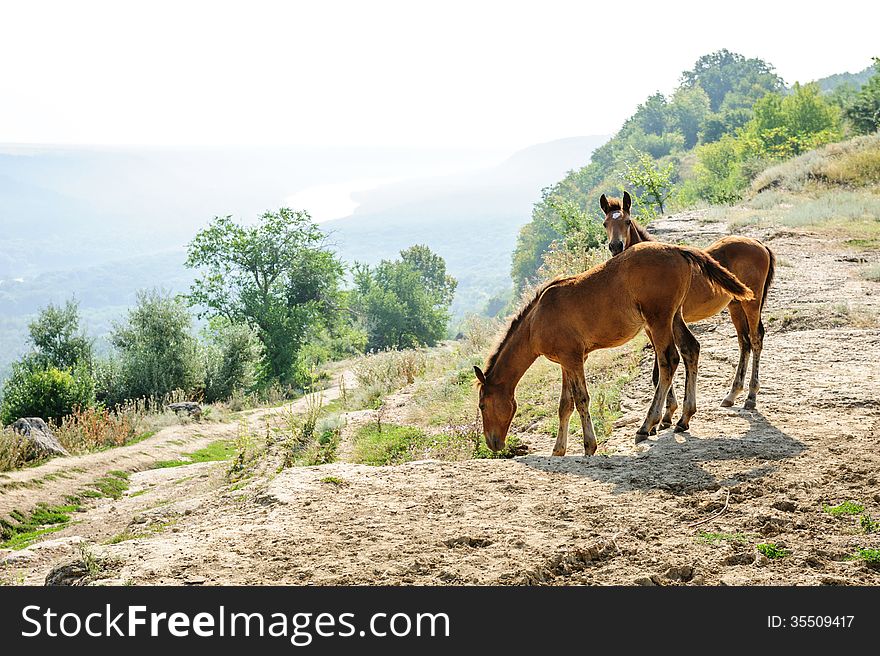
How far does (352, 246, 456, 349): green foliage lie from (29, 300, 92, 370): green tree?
4097cm

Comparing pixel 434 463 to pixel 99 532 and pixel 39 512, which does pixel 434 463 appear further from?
pixel 39 512

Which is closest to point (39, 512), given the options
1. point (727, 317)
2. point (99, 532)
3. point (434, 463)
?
point (99, 532)

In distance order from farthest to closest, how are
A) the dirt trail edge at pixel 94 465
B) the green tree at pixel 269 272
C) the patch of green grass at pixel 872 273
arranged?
the green tree at pixel 269 272 → the patch of green grass at pixel 872 273 → the dirt trail edge at pixel 94 465

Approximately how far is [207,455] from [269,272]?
3251cm

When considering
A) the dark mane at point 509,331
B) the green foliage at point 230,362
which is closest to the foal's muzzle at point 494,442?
the dark mane at point 509,331

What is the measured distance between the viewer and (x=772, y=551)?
449 centimetres

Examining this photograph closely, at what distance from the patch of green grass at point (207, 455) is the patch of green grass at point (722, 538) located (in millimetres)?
12846

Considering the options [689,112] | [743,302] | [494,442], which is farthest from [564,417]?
[689,112]

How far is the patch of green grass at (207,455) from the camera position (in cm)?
1620

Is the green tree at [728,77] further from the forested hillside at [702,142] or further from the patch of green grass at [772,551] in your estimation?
the patch of green grass at [772,551]

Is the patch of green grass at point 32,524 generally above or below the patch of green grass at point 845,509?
below

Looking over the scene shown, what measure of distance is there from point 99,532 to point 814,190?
27.9 meters

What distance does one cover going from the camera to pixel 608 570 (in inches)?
174

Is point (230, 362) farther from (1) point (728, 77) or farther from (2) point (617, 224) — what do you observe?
(1) point (728, 77)
